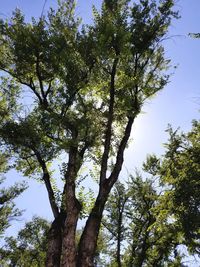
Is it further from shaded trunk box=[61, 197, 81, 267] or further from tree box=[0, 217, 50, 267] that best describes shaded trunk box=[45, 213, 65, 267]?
tree box=[0, 217, 50, 267]

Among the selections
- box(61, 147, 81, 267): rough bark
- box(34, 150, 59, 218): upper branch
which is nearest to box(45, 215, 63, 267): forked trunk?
box(34, 150, 59, 218): upper branch

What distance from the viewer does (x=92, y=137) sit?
1582cm

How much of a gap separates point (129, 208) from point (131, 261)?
3.55 metres

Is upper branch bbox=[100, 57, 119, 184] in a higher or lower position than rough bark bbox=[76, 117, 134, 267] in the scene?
higher

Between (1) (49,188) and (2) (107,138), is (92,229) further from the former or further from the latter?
(2) (107,138)

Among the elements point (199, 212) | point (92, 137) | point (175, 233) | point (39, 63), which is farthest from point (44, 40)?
point (175, 233)

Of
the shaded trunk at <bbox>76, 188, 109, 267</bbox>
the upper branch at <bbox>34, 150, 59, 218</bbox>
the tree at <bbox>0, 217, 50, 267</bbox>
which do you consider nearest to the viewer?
the shaded trunk at <bbox>76, 188, 109, 267</bbox>

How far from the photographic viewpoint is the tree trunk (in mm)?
12180

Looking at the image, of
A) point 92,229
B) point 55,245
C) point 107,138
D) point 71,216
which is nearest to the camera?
point 92,229

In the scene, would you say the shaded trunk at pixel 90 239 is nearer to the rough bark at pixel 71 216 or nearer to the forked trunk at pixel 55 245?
the rough bark at pixel 71 216

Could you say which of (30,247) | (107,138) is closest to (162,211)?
(107,138)

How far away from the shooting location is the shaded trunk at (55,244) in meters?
12.2

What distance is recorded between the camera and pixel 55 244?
1248 cm

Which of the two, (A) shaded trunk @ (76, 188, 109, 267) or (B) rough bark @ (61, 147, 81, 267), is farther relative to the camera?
(A) shaded trunk @ (76, 188, 109, 267)
